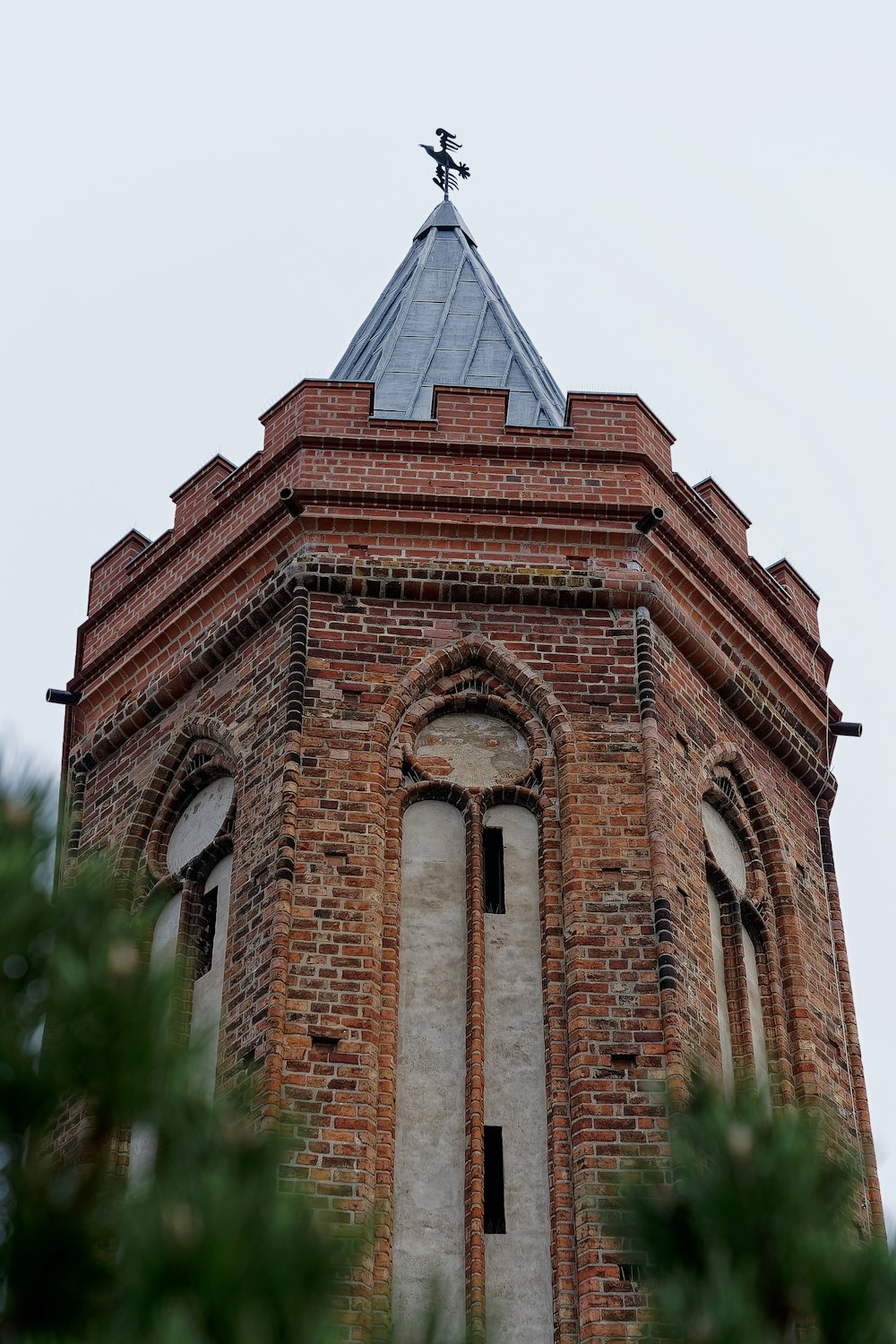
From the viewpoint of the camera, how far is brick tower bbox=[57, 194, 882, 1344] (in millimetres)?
11930

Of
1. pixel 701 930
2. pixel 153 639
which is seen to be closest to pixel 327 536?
pixel 153 639

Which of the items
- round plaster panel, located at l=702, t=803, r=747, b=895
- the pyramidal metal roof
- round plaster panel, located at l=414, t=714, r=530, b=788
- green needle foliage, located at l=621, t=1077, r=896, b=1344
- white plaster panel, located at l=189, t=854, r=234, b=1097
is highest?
the pyramidal metal roof

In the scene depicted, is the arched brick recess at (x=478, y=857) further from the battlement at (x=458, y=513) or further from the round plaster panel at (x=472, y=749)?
the battlement at (x=458, y=513)

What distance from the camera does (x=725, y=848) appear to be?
14234 mm

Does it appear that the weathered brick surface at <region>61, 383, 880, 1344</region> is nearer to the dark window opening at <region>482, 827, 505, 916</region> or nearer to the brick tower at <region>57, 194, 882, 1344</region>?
the brick tower at <region>57, 194, 882, 1344</region>

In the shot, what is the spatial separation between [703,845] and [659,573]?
1983mm

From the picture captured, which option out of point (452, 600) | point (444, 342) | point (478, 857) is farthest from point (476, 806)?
point (444, 342)

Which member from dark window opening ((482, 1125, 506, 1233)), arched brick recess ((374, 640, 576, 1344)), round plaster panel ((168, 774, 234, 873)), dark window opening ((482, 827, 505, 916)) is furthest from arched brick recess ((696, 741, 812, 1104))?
round plaster panel ((168, 774, 234, 873))

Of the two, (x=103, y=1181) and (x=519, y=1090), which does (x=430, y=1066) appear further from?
(x=103, y=1181)

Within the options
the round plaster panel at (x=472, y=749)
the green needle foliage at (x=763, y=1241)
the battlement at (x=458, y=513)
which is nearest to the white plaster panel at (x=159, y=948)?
the round plaster panel at (x=472, y=749)

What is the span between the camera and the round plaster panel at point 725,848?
14.0 metres

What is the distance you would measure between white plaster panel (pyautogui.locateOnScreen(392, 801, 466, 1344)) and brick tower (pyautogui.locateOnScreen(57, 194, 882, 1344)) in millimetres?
18

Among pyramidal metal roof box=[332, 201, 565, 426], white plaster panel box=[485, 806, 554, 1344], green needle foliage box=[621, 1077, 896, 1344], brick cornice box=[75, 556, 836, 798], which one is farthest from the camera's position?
pyramidal metal roof box=[332, 201, 565, 426]

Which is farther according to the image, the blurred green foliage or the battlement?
the battlement
